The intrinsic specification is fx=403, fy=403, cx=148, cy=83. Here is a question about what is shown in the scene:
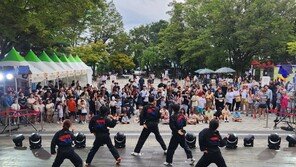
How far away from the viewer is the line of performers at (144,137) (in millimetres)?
9023

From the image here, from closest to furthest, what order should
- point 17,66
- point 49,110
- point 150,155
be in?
point 150,155 < point 49,110 < point 17,66

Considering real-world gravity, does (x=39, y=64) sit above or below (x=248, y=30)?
below

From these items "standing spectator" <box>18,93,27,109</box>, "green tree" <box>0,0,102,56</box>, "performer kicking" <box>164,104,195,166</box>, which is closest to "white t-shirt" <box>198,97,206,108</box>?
"green tree" <box>0,0,102,56</box>

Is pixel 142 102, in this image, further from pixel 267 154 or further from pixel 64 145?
pixel 64 145

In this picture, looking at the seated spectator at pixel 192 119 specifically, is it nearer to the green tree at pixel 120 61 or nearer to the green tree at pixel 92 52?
the green tree at pixel 92 52

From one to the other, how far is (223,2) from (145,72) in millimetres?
44323

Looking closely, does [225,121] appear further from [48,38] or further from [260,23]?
[260,23]

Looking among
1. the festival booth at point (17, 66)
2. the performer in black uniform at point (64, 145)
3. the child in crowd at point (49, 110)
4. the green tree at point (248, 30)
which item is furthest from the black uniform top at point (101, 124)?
the green tree at point (248, 30)

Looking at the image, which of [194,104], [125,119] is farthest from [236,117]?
[125,119]

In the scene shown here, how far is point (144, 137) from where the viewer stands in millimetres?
11734

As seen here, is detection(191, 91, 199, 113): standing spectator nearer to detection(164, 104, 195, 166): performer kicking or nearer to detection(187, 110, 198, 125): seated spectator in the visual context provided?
detection(187, 110, 198, 125): seated spectator

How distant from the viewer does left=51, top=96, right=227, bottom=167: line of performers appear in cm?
902

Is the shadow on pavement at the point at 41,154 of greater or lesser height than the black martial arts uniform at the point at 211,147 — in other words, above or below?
below

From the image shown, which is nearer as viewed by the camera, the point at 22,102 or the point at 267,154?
the point at 267,154
